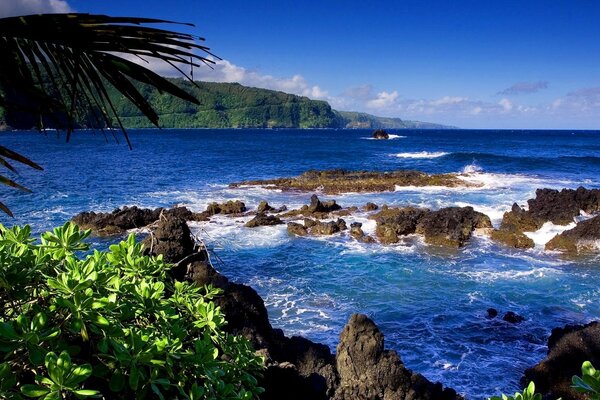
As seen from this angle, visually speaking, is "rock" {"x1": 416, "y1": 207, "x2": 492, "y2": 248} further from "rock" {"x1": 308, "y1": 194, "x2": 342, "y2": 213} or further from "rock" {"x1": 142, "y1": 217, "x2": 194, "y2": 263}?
"rock" {"x1": 142, "y1": 217, "x2": 194, "y2": 263}

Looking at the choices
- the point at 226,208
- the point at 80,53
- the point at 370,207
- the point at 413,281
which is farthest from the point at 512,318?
the point at 226,208

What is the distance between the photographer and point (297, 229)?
2158 cm

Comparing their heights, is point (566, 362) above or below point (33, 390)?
below

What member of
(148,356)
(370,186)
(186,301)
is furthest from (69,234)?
(370,186)

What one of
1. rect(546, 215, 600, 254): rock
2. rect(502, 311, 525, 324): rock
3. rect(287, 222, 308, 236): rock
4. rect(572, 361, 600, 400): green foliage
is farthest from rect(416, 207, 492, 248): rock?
rect(572, 361, 600, 400): green foliage

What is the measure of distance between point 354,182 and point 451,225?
55.0 ft

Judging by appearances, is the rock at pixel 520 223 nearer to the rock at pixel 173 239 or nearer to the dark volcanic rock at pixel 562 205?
the dark volcanic rock at pixel 562 205

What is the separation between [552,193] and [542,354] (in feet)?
54.1

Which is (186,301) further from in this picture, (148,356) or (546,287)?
(546,287)

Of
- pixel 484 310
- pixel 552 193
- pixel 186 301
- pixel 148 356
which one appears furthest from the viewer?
pixel 552 193

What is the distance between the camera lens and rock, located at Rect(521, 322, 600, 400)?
838cm

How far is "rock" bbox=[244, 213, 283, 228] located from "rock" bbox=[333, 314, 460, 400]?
14.9 meters

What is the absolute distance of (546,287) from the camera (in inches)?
582

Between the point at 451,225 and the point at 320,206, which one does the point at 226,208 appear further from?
the point at 451,225
